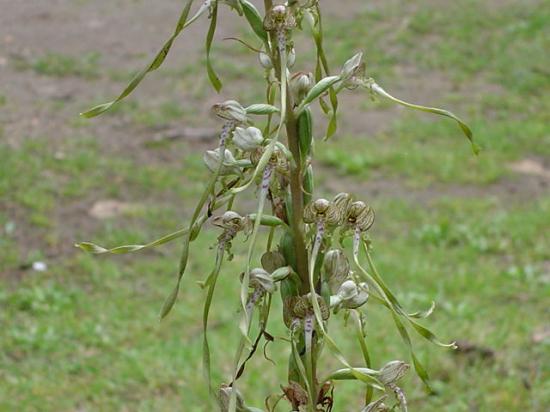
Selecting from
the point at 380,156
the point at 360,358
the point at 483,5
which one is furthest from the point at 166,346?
the point at 483,5

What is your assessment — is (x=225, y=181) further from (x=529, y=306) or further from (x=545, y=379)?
(x=529, y=306)

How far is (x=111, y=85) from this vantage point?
29.2ft

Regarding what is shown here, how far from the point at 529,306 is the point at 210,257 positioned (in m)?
1.91

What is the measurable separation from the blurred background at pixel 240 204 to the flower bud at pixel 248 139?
6.13 ft

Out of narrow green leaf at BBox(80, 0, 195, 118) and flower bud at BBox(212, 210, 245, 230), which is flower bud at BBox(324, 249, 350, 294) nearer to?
flower bud at BBox(212, 210, 245, 230)

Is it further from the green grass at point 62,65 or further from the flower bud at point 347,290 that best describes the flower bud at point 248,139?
the green grass at point 62,65

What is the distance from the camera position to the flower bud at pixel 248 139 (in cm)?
148

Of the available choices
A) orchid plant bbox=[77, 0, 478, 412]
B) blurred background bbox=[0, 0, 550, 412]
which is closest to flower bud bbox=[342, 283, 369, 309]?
orchid plant bbox=[77, 0, 478, 412]

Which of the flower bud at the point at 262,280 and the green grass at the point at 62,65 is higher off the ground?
the flower bud at the point at 262,280

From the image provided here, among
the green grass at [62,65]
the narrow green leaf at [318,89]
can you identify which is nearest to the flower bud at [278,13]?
the narrow green leaf at [318,89]

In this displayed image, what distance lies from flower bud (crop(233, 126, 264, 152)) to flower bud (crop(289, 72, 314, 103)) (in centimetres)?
9

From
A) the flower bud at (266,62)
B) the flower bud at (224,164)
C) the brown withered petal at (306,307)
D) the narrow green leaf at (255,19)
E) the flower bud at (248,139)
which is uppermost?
the narrow green leaf at (255,19)

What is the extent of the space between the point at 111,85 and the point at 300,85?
7.60 meters

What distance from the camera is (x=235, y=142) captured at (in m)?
1.49
